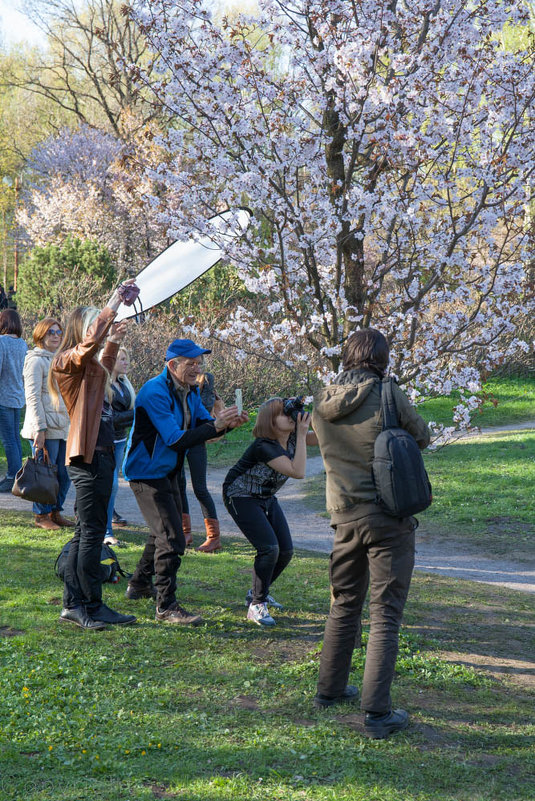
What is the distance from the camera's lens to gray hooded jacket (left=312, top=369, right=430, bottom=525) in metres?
3.88

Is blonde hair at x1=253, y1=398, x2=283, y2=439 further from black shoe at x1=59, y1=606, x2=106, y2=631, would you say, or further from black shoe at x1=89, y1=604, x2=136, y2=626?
black shoe at x1=59, y1=606, x2=106, y2=631

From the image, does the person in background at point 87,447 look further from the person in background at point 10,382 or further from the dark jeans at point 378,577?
the person in background at point 10,382

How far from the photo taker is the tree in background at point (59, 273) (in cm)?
1822

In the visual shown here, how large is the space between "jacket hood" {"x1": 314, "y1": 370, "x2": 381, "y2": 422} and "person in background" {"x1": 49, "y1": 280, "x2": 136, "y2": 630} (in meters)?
A: 1.42

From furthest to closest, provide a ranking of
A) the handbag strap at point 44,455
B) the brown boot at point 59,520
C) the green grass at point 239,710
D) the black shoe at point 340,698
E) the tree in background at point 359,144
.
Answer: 1. the brown boot at point 59,520
2. the handbag strap at point 44,455
3. the tree in background at point 359,144
4. the black shoe at point 340,698
5. the green grass at point 239,710

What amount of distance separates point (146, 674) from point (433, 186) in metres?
5.15

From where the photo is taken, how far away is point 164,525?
5.15 meters

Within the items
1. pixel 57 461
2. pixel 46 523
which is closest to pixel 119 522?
pixel 46 523

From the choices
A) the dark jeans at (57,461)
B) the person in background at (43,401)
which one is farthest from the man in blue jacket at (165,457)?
the person in background at (43,401)

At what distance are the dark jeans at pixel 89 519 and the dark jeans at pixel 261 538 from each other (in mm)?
860


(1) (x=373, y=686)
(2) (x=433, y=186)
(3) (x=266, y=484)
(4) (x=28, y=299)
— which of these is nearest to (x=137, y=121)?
(4) (x=28, y=299)

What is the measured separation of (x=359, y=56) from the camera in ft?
21.7

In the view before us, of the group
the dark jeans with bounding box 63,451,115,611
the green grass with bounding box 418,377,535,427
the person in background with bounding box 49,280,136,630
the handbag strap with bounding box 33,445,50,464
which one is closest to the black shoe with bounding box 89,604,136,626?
the person in background with bounding box 49,280,136,630

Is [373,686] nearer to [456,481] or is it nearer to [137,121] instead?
[456,481]
